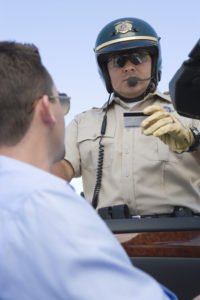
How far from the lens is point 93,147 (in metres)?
3.00

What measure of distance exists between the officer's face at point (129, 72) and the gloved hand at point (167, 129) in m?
0.52

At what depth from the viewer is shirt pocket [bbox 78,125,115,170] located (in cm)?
295

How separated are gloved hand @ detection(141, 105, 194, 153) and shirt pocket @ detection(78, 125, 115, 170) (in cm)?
40

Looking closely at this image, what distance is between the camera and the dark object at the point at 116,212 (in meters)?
2.65

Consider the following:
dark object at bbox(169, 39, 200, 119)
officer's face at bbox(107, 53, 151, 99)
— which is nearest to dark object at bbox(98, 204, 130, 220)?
dark object at bbox(169, 39, 200, 119)

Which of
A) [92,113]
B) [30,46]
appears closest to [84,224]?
[30,46]

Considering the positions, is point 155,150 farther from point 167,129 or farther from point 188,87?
point 188,87

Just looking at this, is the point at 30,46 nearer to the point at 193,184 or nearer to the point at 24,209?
the point at 24,209

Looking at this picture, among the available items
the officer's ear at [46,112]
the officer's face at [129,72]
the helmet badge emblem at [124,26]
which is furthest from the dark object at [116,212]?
the officer's ear at [46,112]

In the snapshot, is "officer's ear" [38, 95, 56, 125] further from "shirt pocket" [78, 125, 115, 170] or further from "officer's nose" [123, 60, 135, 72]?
"officer's nose" [123, 60, 135, 72]

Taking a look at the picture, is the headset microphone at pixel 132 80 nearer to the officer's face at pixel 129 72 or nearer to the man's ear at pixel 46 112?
the officer's face at pixel 129 72

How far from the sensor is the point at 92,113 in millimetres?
3236

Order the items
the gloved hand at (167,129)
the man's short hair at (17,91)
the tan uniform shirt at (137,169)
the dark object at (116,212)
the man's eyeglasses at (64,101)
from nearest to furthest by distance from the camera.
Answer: the man's short hair at (17,91) → the man's eyeglasses at (64,101) → the gloved hand at (167,129) → the dark object at (116,212) → the tan uniform shirt at (137,169)

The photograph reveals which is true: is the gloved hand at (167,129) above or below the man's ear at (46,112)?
below
